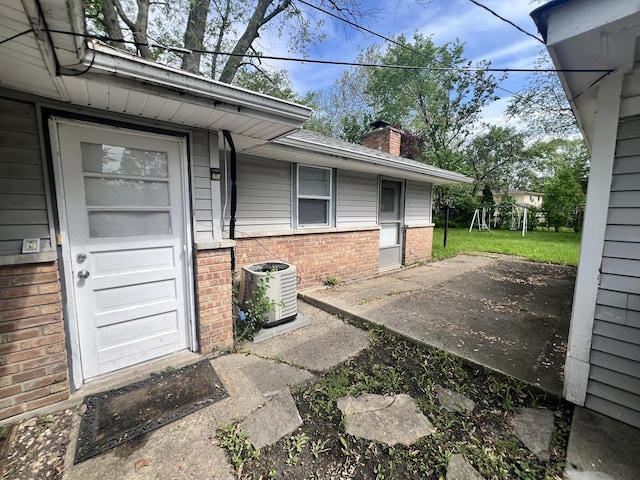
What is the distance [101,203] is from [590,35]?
12.0 feet

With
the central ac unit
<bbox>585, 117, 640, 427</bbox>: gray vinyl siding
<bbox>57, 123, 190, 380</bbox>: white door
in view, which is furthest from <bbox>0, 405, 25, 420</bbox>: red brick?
<bbox>585, 117, 640, 427</bbox>: gray vinyl siding

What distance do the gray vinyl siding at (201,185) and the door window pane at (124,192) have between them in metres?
0.29

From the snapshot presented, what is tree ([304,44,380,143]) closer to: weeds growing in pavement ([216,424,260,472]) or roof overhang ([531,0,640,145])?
roof overhang ([531,0,640,145])

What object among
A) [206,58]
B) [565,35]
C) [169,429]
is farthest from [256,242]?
[206,58]

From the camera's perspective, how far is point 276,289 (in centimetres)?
346

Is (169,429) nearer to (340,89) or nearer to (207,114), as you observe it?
(207,114)

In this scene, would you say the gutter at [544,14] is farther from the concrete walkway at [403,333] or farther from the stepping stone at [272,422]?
the stepping stone at [272,422]

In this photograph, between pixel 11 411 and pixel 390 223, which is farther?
pixel 390 223

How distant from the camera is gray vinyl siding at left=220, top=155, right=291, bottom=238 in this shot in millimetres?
4230

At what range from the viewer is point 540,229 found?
17672 millimetres

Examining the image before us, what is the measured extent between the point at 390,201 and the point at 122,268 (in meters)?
5.96

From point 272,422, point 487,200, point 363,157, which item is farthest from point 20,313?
point 487,200

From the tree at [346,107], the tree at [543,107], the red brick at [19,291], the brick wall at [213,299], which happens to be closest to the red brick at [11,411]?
the red brick at [19,291]

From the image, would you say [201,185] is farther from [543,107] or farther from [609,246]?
[543,107]
